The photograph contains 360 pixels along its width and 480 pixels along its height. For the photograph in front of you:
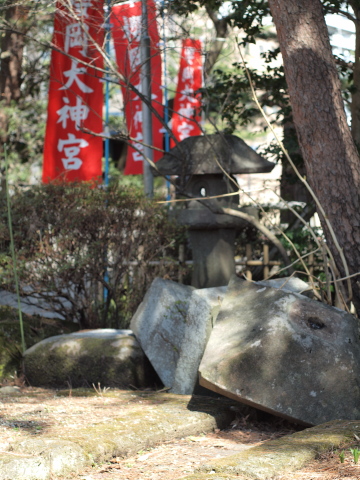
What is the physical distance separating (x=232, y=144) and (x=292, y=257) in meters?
2.32

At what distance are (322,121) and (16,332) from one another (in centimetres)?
391

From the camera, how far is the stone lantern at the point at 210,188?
24.1 ft

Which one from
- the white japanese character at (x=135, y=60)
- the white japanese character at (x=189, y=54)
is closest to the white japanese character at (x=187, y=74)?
the white japanese character at (x=189, y=54)

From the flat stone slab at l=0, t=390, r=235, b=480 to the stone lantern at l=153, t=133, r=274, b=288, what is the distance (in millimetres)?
3066

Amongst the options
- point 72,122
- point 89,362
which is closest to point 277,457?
point 89,362

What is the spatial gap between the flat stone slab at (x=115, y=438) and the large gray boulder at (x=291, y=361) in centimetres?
35

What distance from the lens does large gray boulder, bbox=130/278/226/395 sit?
16.1ft

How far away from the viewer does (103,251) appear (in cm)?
703

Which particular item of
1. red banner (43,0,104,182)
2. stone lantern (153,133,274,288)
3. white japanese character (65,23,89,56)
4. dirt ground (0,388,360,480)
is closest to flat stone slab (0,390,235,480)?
dirt ground (0,388,360,480)

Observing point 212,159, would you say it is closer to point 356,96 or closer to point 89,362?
point 356,96

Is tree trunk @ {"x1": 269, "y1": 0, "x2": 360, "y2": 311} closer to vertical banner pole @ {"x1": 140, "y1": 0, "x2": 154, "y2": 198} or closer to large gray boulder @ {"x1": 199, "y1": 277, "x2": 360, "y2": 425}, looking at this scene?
large gray boulder @ {"x1": 199, "y1": 277, "x2": 360, "y2": 425}

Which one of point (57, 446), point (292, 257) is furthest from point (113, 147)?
point (57, 446)

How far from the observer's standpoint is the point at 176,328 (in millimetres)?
5418

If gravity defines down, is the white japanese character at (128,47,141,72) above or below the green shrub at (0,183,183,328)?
above
